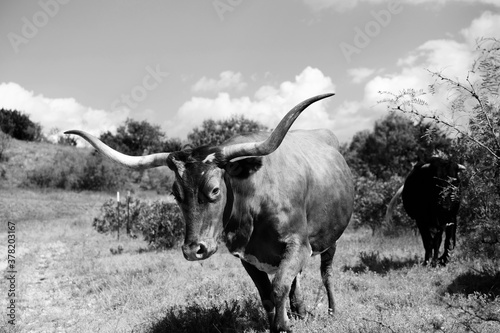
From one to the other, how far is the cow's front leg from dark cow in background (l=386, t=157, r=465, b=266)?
4599mm

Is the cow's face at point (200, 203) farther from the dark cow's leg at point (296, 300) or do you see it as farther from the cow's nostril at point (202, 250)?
the dark cow's leg at point (296, 300)

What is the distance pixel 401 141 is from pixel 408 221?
1070 inches

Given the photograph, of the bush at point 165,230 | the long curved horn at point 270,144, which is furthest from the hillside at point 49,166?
the long curved horn at point 270,144

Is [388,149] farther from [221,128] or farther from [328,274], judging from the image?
[328,274]

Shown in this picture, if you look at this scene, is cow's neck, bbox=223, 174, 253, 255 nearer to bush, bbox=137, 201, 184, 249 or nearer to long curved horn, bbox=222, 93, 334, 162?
long curved horn, bbox=222, 93, 334, 162

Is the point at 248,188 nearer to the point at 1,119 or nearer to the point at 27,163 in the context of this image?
the point at 27,163

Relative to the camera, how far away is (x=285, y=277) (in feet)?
12.4

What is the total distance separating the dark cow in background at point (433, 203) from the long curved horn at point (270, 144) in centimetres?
500

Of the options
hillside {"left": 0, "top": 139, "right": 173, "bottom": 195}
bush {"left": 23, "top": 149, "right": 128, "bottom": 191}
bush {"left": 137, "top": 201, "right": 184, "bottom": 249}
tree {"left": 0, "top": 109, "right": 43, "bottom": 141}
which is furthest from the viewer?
tree {"left": 0, "top": 109, "right": 43, "bottom": 141}

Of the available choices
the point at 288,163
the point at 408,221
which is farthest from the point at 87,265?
the point at 408,221

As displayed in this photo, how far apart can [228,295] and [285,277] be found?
2.75 meters

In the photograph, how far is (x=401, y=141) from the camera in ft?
128

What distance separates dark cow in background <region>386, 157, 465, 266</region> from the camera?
7.84m

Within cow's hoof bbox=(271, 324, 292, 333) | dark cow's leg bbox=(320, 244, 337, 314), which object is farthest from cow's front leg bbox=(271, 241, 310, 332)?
dark cow's leg bbox=(320, 244, 337, 314)
